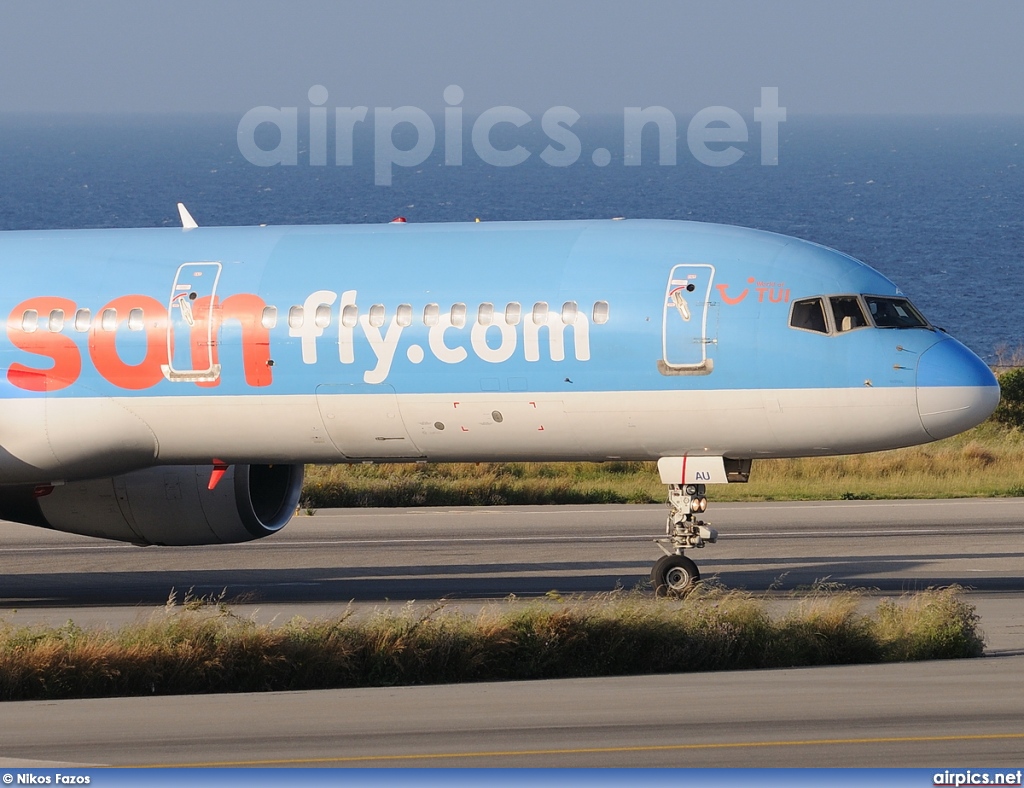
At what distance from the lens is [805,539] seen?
3250 cm

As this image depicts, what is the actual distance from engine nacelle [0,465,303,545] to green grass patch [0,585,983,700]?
4.74m

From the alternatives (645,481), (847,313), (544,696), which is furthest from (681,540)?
(645,481)

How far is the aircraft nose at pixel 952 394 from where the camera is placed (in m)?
21.3

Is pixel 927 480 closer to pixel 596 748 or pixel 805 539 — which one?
pixel 805 539

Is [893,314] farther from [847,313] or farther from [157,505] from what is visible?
[157,505]

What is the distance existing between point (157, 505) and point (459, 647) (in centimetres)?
803

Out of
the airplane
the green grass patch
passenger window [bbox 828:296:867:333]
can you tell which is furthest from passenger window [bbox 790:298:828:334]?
the green grass patch

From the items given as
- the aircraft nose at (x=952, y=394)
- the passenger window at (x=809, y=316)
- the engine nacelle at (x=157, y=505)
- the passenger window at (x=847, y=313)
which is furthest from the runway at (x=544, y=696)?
the passenger window at (x=809, y=316)

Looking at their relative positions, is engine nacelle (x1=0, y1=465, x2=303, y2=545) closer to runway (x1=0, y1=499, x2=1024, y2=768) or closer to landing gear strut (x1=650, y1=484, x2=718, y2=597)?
runway (x1=0, y1=499, x2=1024, y2=768)

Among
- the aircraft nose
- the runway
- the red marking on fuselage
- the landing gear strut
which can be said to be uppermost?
the red marking on fuselage

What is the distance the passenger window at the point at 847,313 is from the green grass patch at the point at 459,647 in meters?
3.83

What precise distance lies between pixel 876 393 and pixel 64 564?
1662cm

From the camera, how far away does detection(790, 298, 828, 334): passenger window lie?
22.0m

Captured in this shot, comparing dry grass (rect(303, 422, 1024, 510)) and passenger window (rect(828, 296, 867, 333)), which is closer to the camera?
passenger window (rect(828, 296, 867, 333))
